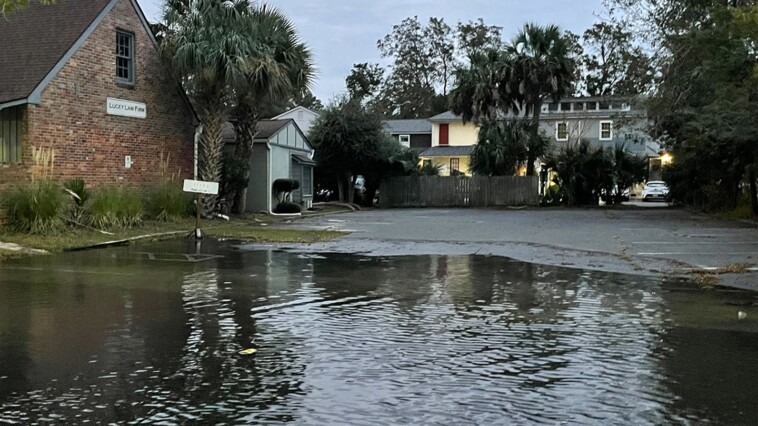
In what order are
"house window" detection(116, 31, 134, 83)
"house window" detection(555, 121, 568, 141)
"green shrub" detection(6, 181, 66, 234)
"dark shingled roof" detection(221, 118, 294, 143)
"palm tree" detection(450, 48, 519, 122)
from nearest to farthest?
"green shrub" detection(6, 181, 66, 234)
"house window" detection(116, 31, 134, 83)
"dark shingled roof" detection(221, 118, 294, 143)
"palm tree" detection(450, 48, 519, 122)
"house window" detection(555, 121, 568, 141)

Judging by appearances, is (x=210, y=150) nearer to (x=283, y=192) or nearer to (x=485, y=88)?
(x=283, y=192)

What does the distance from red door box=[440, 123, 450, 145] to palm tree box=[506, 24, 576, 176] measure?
18195 millimetres

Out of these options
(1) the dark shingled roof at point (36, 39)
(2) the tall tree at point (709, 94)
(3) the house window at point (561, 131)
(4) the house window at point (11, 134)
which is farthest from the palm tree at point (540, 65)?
(4) the house window at point (11, 134)

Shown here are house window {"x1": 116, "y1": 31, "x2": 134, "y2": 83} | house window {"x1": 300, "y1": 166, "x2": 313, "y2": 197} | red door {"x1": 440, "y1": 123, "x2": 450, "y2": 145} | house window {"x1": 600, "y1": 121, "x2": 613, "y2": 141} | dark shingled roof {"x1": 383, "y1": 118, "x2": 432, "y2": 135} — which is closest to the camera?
house window {"x1": 116, "y1": 31, "x2": 134, "y2": 83}

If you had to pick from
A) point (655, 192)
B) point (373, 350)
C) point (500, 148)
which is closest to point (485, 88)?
point (500, 148)

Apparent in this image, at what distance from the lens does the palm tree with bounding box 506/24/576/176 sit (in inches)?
1630

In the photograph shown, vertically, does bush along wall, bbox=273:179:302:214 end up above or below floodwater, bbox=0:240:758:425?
above

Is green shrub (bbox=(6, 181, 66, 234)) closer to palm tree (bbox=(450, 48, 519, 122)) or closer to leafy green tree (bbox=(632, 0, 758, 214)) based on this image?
leafy green tree (bbox=(632, 0, 758, 214))

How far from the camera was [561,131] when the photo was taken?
60906 millimetres

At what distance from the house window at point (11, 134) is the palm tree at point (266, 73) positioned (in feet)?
23.0

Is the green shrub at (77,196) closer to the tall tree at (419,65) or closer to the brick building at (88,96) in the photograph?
the brick building at (88,96)

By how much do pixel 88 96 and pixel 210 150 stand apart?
480 centimetres

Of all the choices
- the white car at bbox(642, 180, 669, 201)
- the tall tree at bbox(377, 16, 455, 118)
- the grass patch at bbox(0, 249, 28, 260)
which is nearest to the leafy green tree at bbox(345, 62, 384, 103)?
the tall tree at bbox(377, 16, 455, 118)

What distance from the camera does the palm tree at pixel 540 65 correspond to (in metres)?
41.4
